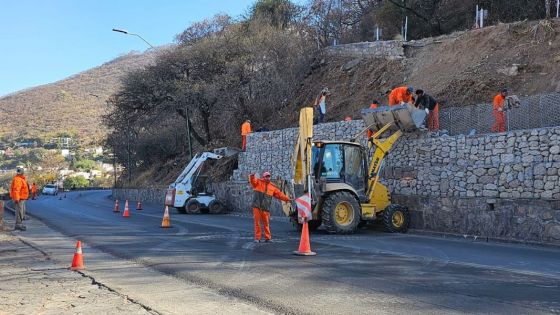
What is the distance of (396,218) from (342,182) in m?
2.05

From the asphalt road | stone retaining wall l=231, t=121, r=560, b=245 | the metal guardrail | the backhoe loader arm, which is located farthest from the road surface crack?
the metal guardrail

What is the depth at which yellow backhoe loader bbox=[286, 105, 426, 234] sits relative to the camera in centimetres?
1603

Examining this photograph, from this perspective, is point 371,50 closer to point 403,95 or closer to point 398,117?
point 403,95

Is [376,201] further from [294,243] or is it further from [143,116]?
[143,116]

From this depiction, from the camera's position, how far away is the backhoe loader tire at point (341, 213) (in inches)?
629

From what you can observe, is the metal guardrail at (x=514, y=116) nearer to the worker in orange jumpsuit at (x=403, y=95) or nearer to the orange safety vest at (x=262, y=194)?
the worker in orange jumpsuit at (x=403, y=95)

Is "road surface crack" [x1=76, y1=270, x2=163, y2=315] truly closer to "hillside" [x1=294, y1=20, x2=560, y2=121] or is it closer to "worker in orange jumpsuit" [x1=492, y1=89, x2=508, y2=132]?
"worker in orange jumpsuit" [x1=492, y1=89, x2=508, y2=132]

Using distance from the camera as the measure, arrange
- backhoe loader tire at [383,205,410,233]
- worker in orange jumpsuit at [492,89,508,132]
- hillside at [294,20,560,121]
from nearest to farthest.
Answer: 1. backhoe loader tire at [383,205,410,233]
2. worker in orange jumpsuit at [492,89,508,132]
3. hillside at [294,20,560,121]

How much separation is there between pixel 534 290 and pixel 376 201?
9.31 m

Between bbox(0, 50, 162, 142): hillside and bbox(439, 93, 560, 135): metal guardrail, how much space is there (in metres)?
111

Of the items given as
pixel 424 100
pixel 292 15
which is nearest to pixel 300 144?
pixel 424 100

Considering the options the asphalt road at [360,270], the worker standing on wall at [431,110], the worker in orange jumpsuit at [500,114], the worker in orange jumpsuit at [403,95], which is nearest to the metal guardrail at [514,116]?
the worker in orange jumpsuit at [500,114]

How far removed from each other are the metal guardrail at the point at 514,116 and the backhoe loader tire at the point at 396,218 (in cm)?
436

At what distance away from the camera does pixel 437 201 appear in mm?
17766
